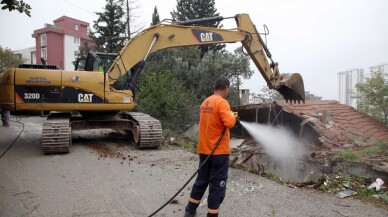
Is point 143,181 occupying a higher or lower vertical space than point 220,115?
lower

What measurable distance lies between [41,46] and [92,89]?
144ft

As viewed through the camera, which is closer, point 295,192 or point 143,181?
point 295,192

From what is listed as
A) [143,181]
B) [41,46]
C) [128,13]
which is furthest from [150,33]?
[41,46]

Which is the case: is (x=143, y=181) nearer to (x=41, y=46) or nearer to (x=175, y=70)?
(x=175, y=70)


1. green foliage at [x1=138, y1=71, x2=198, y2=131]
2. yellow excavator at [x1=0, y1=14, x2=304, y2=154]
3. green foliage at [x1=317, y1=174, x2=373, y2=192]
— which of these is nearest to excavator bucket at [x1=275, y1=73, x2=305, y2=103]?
yellow excavator at [x1=0, y1=14, x2=304, y2=154]

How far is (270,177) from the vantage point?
656 centimetres

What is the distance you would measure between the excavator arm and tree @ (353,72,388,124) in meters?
12.2

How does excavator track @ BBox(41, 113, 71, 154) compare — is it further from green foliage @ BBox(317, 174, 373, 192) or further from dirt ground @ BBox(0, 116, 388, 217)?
green foliage @ BBox(317, 174, 373, 192)

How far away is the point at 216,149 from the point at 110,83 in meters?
5.61

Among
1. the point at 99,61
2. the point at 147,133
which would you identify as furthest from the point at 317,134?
the point at 99,61

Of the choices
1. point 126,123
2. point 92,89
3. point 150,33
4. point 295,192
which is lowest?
point 295,192

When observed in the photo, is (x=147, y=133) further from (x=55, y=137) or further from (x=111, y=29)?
(x=111, y=29)

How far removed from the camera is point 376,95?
64.8 ft

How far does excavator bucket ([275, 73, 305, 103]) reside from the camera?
9438 millimetres
